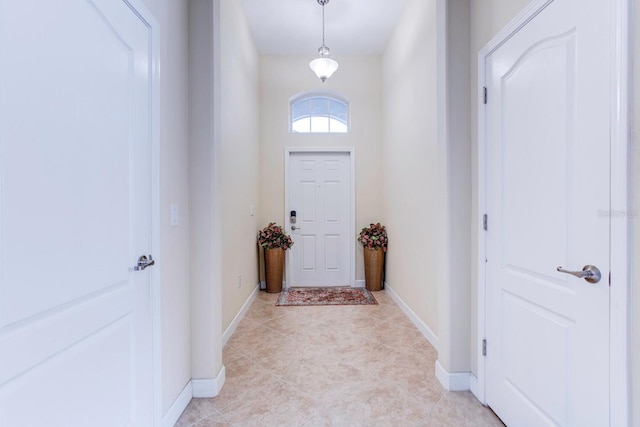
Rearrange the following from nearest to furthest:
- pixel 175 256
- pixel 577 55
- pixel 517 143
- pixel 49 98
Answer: pixel 49 98 < pixel 577 55 < pixel 517 143 < pixel 175 256

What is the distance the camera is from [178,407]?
169cm

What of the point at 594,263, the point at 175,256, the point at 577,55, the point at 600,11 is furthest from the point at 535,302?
the point at 175,256

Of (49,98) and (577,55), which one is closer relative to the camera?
(49,98)

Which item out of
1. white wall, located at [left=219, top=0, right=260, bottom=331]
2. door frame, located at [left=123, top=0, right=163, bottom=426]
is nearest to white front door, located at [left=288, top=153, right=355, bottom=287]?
white wall, located at [left=219, top=0, right=260, bottom=331]

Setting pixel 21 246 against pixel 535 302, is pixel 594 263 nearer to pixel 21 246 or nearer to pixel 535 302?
pixel 535 302

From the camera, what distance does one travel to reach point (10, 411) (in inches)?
31.4

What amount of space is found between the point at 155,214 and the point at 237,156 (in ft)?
5.67

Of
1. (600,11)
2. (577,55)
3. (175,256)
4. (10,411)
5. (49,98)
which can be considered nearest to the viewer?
(10,411)

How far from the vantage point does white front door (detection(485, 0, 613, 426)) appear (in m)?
1.10

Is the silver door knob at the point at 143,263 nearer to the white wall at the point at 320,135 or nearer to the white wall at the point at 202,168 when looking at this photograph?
the white wall at the point at 202,168

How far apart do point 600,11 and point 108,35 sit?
68.9 inches

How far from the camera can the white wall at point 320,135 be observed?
14.0ft

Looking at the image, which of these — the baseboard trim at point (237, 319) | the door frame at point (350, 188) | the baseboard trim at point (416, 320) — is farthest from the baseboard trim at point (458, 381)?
the door frame at point (350, 188)

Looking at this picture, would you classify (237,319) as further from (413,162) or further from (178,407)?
(413,162)
